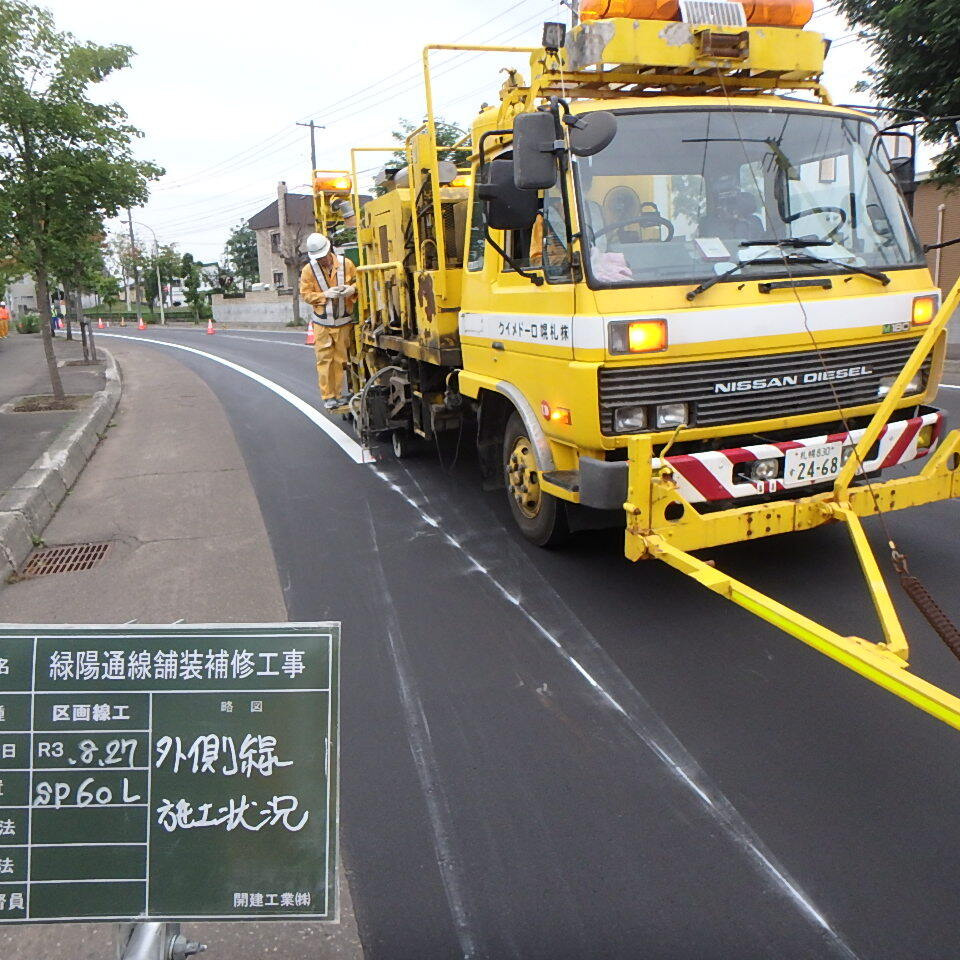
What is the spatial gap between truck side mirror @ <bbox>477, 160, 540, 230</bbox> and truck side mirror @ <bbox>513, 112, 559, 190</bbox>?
1.10ft

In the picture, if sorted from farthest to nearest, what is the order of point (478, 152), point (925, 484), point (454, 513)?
point (454, 513) < point (478, 152) < point (925, 484)

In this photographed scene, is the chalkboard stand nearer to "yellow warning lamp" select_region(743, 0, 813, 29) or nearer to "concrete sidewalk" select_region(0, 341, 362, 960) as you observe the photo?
"concrete sidewalk" select_region(0, 341, 362, 960)

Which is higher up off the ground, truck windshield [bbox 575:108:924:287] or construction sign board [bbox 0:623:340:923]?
truck windshield [bbox 575:108:924:287]

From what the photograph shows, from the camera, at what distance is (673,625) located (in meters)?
4.59

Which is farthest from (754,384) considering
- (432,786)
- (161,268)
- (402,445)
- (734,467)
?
(161,268)

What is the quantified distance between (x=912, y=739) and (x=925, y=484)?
1599 mm

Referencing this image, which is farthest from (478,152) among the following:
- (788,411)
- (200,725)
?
(200,725)

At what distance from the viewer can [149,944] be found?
7.23 feet

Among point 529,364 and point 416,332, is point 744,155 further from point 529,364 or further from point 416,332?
point 416,332

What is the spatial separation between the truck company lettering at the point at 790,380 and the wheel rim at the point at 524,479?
53.5 inches

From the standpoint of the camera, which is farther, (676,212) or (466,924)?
(676,212)

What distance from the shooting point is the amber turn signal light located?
479 centimetres

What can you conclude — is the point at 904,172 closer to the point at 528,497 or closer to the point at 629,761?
the point at 528,497

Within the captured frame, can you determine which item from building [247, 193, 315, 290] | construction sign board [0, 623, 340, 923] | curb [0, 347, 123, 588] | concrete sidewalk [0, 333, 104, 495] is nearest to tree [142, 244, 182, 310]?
building [247, 193, 315, 290]
